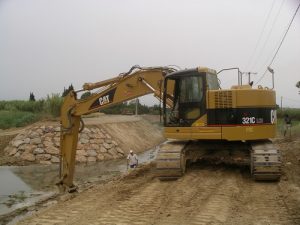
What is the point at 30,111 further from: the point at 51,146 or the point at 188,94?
the point at 188,94

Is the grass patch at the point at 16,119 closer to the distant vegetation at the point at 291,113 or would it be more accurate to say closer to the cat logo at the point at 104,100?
the cat logo at the point at 104,100

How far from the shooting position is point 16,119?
3322 cm

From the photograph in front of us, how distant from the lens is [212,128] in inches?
460

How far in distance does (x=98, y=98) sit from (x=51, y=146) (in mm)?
12066

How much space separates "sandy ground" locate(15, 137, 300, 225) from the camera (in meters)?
7.65

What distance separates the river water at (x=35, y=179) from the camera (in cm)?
1365

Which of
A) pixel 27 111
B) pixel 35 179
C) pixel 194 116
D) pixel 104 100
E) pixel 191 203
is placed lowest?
pixel 35 179

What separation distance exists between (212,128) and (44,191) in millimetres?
6571

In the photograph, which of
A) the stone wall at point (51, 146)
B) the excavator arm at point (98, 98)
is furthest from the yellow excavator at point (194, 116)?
the stone wall at point (51, 146)

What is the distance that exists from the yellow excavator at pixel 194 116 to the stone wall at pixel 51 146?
10607 millimetres

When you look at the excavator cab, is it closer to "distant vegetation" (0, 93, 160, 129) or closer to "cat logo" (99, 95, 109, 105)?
"cat logo" (99, 95, 109, 105)

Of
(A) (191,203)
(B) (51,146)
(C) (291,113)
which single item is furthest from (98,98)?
(C) (291,113)

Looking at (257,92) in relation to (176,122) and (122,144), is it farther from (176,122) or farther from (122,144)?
(122,144)

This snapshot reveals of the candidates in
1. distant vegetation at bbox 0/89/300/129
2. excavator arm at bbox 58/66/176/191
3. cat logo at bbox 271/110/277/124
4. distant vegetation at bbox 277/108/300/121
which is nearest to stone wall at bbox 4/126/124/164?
distant vegetation at bbox 0/89/300/129
